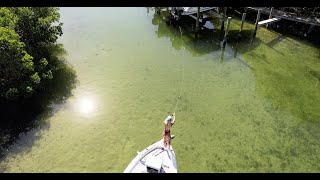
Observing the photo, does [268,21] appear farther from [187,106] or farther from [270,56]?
[187,106]

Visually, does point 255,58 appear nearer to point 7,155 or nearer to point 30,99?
point 30,99

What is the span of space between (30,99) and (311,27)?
2180 centimetres

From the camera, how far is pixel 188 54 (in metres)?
23.2

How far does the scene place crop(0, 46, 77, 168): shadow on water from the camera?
51.8 feet

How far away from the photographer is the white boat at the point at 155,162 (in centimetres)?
1227

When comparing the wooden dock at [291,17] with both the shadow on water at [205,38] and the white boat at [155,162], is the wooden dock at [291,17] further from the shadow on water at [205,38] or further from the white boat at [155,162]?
the white boat at [155,162]

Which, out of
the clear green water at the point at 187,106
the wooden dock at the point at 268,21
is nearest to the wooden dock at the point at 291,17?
the wooden dock at the point at 268,21

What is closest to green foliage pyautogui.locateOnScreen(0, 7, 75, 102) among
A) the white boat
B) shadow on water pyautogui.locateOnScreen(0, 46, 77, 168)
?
shadow on water pyautogui.locateOnScreen(0, 46, 77, 168)

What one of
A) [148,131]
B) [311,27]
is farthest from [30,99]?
[311,27]

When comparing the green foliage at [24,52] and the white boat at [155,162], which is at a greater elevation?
the green foliage at [24,52]

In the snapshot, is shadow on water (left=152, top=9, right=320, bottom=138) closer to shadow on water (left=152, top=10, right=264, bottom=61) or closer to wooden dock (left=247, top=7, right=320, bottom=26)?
shadow on water (left=152, top=10, right=264, bottom=61)

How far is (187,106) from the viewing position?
1795cm

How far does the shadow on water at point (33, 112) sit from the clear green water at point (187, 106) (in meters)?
0.23

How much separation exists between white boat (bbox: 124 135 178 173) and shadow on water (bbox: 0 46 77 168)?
5.86 metres
